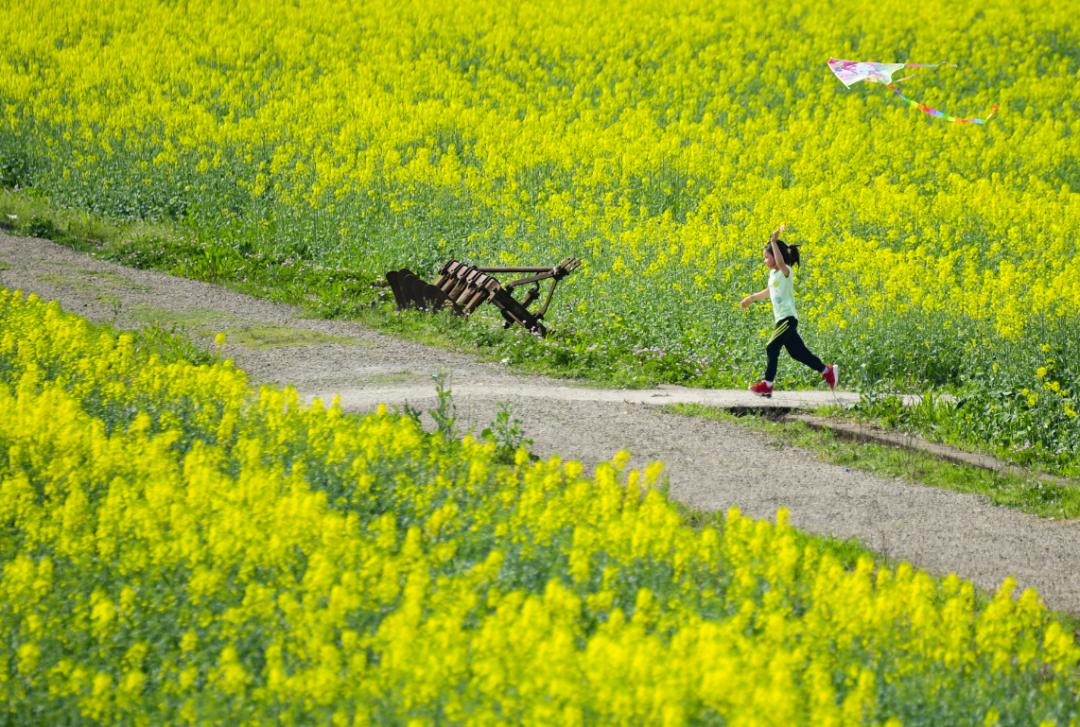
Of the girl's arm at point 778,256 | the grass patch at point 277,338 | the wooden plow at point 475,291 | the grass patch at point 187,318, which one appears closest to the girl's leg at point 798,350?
the girl's arm at point 778,256

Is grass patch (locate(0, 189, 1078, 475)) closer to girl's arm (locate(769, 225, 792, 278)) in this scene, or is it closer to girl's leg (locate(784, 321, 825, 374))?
girl's leg (locate(784, 321, 825, 374))

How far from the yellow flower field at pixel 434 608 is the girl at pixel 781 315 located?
4.30m

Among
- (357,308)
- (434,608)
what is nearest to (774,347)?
(357,308)

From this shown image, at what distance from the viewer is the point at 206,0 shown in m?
34.7

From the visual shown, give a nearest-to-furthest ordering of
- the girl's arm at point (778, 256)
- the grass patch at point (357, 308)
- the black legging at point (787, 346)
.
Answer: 1. the girl's arm at point (778, 256)
2. the black legging at point (787, 346)
3. the grass patch at point (357, 308)

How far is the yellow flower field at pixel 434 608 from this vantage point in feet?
17.5

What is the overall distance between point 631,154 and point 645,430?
12108 mm

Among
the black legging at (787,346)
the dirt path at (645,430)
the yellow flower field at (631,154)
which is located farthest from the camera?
the yellow flower field at (631,154)

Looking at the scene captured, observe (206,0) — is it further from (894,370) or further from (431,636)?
(431,636)

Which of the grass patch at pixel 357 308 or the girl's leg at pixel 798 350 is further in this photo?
the grass patch at pixel 357 308

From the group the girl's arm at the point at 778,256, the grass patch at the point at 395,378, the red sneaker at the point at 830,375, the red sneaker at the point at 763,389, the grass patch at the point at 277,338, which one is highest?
the girl's arm at the point at 778,256

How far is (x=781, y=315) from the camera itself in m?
12.6

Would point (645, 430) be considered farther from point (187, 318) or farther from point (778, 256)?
point (187, 318)

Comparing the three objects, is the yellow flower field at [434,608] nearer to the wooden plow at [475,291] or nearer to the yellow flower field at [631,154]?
the yellow flower field at [631,154]
